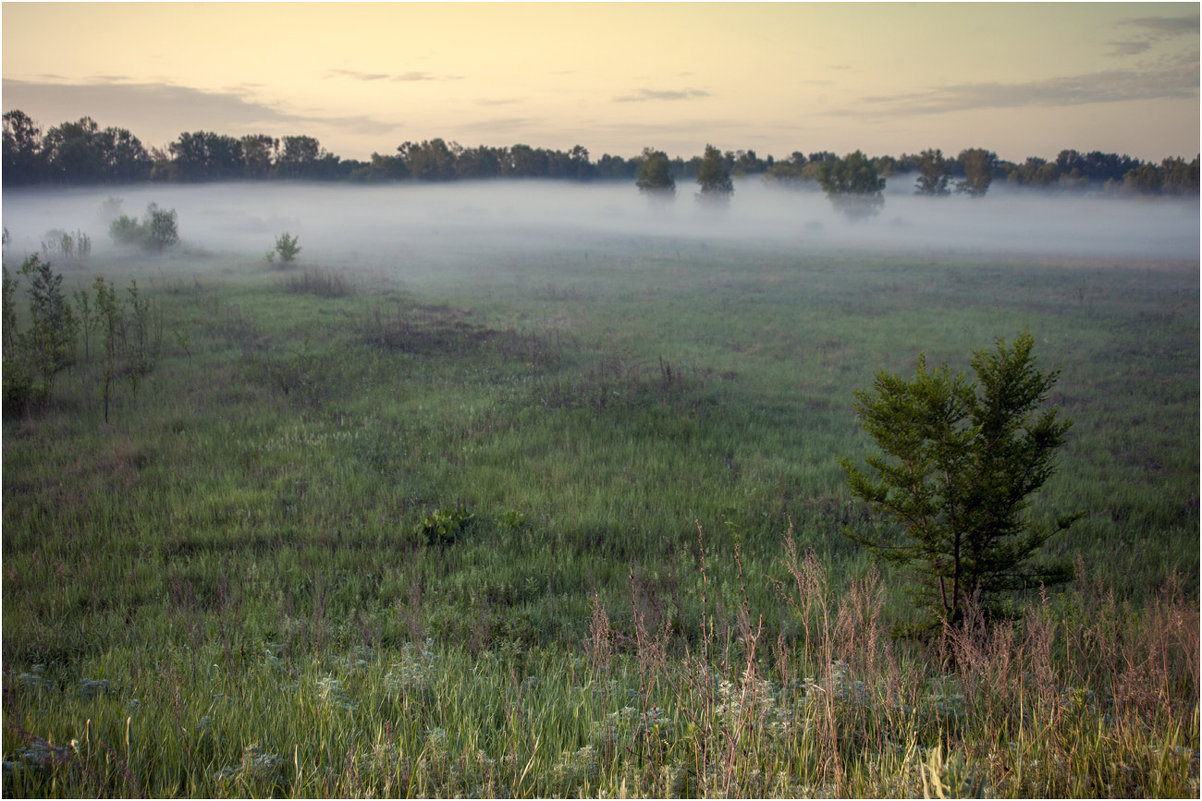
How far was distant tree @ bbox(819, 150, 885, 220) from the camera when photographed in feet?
283

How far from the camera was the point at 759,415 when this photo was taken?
1367cm

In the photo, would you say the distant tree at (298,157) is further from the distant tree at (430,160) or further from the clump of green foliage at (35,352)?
the clump of green foliage at (35,352)

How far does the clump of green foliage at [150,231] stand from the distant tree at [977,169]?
88275mm

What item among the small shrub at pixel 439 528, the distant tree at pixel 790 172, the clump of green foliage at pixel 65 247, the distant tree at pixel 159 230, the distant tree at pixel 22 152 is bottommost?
the small shrub at pixel 439 528

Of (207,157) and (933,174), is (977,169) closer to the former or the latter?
(933,174)

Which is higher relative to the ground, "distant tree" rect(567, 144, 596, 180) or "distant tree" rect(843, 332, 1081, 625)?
"distant tree" rect(567, 144, 596, 180)

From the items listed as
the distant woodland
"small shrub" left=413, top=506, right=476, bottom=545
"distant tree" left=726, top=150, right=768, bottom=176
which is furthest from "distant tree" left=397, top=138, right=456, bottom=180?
"small shrub" left=413, top=506, right=476, bottom=545

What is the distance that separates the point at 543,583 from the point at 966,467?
3.99 m

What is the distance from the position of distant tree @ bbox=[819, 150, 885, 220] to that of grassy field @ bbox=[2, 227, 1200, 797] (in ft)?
233

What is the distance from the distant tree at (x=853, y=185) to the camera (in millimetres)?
86188

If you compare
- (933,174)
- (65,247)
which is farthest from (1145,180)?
(65,247)

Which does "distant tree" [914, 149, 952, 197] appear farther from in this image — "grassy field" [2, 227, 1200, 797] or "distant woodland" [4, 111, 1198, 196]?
"grassy field" [2, 227, 1200, 797]

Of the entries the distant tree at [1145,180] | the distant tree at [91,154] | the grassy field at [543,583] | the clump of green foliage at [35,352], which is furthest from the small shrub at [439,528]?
the distant tree at [1145,180]

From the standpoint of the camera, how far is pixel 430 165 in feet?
324
